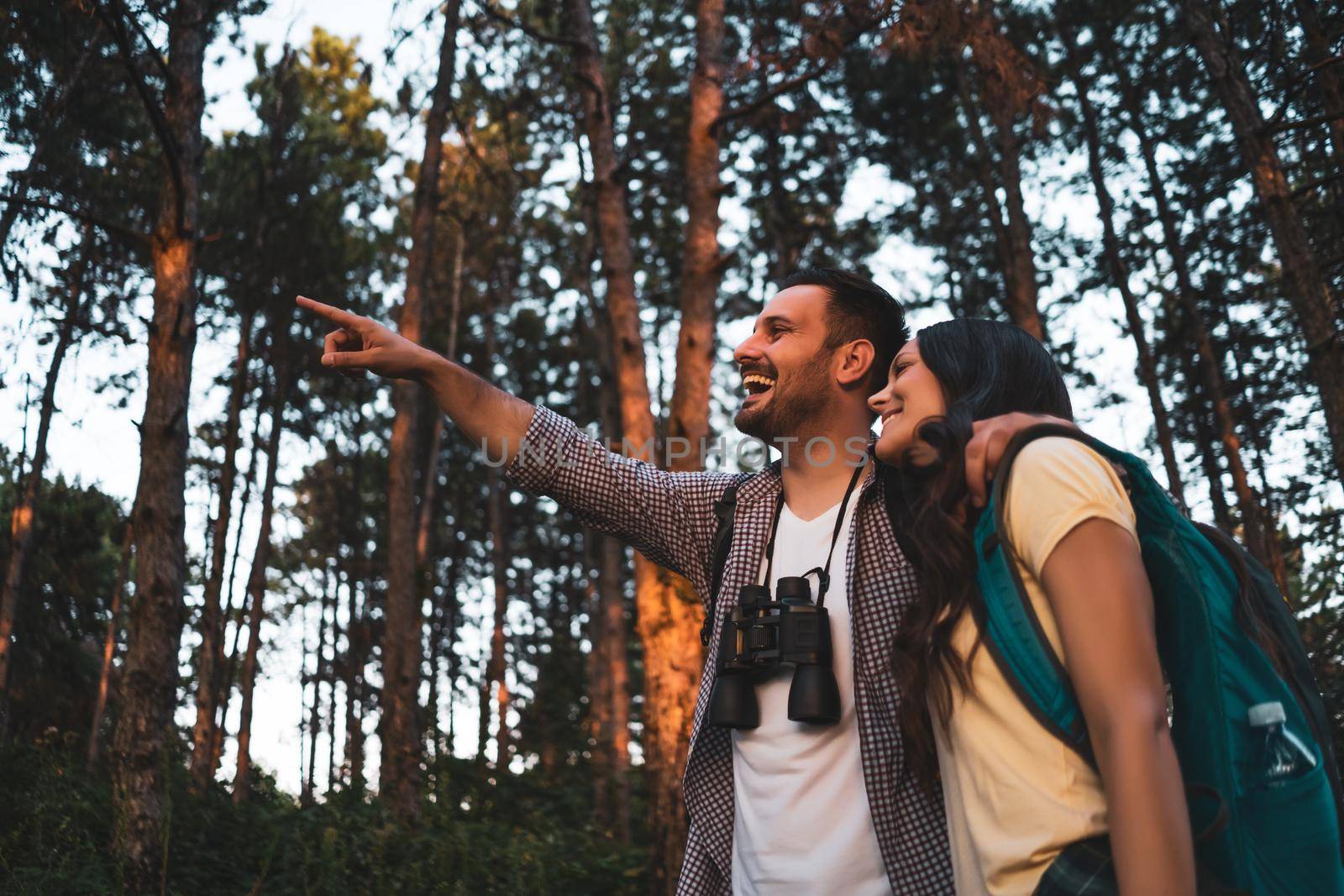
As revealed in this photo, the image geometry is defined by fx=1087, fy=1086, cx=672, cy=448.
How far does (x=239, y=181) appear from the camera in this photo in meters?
19.5

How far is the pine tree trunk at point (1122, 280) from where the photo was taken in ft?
51.3

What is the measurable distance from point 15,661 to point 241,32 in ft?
37.0

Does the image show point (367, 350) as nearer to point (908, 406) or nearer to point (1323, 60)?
point (908, 406)

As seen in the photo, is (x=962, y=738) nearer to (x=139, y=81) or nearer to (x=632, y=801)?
(x=139, y=81)

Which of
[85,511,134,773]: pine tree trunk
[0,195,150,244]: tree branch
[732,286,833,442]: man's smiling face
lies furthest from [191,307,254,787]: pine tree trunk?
[732,286,833,442]: man's smiling face

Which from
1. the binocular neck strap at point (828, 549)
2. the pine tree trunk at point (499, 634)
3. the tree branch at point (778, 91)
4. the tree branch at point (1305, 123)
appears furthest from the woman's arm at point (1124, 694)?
the pine tree trunk at point (499, 634)

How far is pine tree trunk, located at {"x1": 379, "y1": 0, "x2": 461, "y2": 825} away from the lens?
11141mm

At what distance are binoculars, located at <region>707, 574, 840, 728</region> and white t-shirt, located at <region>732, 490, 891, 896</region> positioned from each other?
0.16 ft

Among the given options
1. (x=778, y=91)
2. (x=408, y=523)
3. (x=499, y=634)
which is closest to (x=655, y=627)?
(x=778, y=91)

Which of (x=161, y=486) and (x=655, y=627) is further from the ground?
(x=161, y=486)

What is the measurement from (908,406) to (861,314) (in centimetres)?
92

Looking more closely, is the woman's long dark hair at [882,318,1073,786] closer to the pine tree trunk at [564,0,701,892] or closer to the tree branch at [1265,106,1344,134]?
the pine tree trunk at [564,0,701,892]

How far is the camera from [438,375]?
266 centimetres

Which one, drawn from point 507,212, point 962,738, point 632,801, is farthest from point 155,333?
point 507,212
